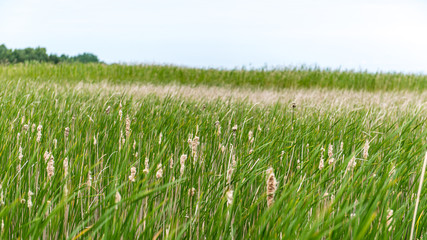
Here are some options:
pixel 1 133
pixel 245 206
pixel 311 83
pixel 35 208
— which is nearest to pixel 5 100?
pixel 1 133

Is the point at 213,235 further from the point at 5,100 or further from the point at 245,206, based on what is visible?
the point at 5,100

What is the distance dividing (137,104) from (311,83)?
11058mm

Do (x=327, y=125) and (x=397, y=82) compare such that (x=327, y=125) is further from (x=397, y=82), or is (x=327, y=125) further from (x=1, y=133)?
(x=397, y=82)

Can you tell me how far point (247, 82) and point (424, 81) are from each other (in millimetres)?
7239

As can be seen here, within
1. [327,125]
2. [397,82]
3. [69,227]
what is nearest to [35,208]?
[69,227]

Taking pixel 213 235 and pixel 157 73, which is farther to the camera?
pixel 157 73

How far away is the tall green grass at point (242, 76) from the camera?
13.8 meters

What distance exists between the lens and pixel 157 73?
14766 mm

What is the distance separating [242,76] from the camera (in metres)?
14.7

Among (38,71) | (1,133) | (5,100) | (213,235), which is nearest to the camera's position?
(213,235)

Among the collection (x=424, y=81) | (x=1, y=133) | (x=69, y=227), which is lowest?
(x=69, y=227)

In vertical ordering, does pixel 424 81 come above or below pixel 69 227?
above

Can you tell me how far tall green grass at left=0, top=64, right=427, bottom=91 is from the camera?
13758 millimetres

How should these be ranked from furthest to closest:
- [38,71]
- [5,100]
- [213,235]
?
[38,71], [5,100], [213,235]
